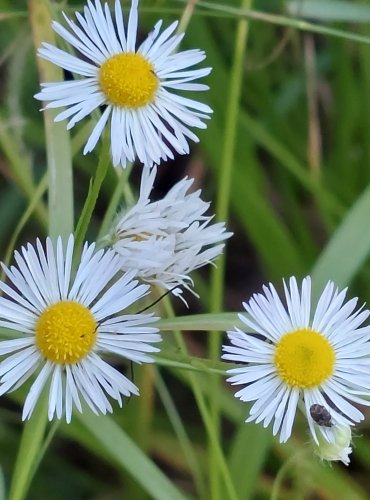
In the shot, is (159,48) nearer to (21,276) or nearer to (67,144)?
(67,144)

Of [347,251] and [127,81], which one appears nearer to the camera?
[127,81]

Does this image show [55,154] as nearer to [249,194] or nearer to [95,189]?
[95,189]

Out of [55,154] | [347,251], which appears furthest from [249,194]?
[55,154]

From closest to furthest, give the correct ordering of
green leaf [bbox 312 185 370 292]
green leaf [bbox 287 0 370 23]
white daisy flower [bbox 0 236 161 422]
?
white daisy flower [bbox 0 236 161 422], green leaf [bbox 312 185 370 292], green leaf [bbox 287 0 370 23]

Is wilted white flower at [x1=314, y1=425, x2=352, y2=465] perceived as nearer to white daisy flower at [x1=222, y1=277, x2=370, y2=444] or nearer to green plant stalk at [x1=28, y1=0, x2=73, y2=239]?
white daisy flower at [x1=222, y1=277, x2=370, y2=444]

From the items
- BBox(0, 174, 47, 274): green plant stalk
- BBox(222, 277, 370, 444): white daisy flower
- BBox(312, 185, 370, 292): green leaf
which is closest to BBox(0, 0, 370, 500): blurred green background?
BBox(312, 185, 370, 292): green leaf

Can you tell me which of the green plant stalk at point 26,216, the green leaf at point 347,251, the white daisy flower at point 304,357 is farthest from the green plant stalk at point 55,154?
the green leaf at point 347,251
